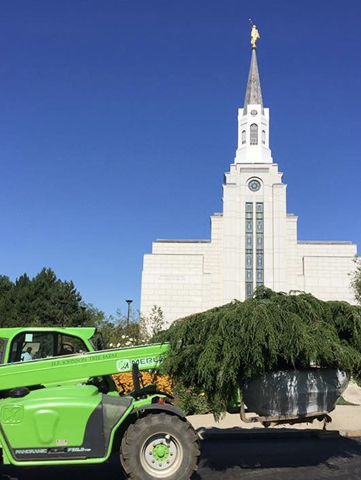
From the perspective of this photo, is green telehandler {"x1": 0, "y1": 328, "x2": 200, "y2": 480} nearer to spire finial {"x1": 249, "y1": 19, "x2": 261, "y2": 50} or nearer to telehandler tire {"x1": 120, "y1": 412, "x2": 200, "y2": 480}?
telehandler tire {"x1": 120, "y1": 412, "x2": 200, "y2": 480}

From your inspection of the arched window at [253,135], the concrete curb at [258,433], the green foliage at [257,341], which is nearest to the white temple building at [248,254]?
the arched window at [253,135]

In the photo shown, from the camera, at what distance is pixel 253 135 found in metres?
71.8

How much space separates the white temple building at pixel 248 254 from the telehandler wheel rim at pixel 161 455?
58.9 metres

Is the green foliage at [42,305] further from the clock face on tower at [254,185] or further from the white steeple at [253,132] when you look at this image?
the white steeple at [253,132]

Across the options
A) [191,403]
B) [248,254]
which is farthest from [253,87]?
[191,403]

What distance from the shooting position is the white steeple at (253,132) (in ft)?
233

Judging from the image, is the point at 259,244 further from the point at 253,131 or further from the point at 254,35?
the point at 254,35

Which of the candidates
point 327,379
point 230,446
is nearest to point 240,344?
point 327,379

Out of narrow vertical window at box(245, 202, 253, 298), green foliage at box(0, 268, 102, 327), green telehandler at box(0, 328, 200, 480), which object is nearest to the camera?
green telehandler at box(0, 328, 200, 480)

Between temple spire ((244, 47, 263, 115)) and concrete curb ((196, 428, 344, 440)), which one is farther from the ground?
temple spire ((244, 47, 263, 115))

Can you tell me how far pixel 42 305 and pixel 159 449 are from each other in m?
49.8

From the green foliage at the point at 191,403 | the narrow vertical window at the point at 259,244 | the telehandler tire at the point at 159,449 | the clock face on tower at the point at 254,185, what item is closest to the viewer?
the telehandler tire at the point at 159,449

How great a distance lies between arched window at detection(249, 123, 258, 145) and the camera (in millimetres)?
71381

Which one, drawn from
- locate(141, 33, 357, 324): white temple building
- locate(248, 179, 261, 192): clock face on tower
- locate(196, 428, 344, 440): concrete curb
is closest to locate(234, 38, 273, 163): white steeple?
locate(141, 33, 357, 324): white temple building
